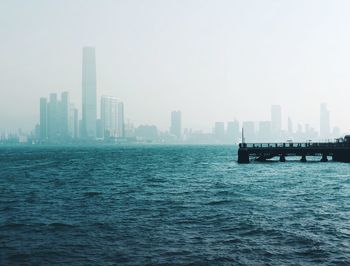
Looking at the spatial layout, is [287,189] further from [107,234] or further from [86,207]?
[107,234]

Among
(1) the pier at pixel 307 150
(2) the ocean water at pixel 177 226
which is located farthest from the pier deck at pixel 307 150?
(2) the ocean water at pixel 177 226

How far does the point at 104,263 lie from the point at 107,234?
19.7 ft

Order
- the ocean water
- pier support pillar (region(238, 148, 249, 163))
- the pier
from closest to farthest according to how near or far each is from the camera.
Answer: the ocean water
the pier
pier support pillar (region(238, 148, 249, 163))

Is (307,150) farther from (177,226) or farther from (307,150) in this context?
(177,226)

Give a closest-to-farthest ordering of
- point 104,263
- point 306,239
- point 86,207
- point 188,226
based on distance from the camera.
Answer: point 104,263
point 306,239
point 188,226
point 86,207

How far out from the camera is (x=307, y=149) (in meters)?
93.0

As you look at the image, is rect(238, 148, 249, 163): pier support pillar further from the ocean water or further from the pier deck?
the ocean water

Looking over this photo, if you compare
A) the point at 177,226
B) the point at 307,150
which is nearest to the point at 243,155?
the point at 307,150

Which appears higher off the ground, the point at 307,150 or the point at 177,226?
the point at 307,150

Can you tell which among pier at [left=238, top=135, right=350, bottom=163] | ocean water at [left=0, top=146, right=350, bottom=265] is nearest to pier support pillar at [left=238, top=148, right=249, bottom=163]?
pier at [left=238, top=135, right=350, bottom=163]

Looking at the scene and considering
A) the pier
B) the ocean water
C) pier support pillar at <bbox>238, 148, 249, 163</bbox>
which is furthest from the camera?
pier support pillar at <bbox>238, 148, 249, 163</bbox>

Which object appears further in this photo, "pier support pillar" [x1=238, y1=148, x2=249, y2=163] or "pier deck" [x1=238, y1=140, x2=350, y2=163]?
"pier support pillar" [x1=238, y1=148, x2=249, y2=163]

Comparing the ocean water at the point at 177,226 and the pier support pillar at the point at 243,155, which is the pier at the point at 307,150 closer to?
the pier support pillar at the point at 243,155

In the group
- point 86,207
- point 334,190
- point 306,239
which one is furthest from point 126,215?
point 334,190
